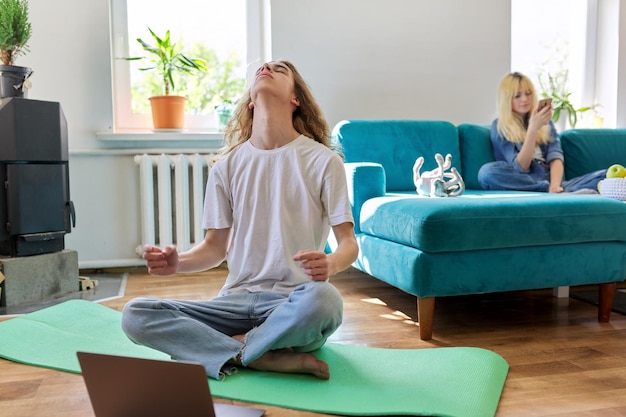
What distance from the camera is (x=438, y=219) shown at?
191 cm

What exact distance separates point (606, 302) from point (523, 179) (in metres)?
0.82

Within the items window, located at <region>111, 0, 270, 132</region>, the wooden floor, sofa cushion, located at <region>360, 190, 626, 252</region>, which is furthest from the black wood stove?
sofa cushion, located at <region>360, 190, 626, 252</region>

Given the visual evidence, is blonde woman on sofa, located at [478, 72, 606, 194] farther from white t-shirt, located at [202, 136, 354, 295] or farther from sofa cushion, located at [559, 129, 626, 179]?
white t-shirt, located at [202, 136, 354, 295]

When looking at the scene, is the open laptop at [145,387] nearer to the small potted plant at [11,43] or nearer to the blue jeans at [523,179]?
the small potted plant at [11,43]

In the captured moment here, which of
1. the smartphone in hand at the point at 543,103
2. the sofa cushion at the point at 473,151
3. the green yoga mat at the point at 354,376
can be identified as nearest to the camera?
the green yoga mat at the point at 354,376

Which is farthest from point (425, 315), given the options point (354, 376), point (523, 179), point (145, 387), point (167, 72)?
point (167, 72)

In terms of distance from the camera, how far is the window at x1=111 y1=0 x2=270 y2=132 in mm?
3273

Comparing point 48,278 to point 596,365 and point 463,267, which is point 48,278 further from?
point 596,365

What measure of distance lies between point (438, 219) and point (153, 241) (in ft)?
5.72

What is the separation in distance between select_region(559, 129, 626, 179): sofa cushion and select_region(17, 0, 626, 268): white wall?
→ 491 mm

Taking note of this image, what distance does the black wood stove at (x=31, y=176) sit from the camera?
Result: 249 cm

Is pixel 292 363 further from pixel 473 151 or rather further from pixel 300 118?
pixel 473 151

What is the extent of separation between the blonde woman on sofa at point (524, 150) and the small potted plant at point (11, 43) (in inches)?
81.9

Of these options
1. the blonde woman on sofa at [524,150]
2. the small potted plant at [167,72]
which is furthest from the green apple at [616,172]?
the small potted plant at [167,72]
